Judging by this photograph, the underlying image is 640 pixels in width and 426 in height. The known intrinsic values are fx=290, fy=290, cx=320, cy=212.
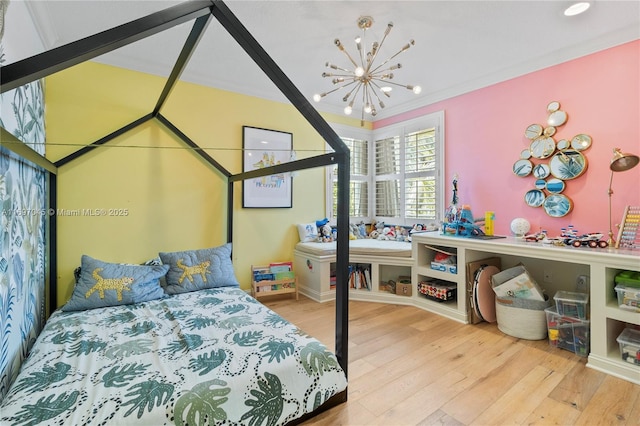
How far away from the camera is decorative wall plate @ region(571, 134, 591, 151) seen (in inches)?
95.9

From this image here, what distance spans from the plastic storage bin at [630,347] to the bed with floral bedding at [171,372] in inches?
72.1

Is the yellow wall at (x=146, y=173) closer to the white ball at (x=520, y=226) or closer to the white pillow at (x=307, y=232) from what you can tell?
the white pillow at (x=307, y=232)

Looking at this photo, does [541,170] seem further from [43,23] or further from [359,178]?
[43,23]

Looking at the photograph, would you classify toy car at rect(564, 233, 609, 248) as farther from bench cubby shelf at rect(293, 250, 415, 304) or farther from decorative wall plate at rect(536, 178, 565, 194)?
bench cubby shelf at rect(293, 250, 415, 304)

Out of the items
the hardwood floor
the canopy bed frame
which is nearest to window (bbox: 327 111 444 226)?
the hardwood floor

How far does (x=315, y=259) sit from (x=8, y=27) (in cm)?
278

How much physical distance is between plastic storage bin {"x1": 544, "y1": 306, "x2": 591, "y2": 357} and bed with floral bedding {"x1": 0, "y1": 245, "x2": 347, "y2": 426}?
5.78 ft

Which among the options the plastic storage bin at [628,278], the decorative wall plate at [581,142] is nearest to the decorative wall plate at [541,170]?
the decorative wall plate at [581,142]

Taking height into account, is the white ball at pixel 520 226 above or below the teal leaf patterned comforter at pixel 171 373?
above

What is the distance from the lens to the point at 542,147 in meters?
2.68

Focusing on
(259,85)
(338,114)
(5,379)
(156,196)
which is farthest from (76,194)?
(338,114)

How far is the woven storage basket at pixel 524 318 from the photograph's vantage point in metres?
2.28

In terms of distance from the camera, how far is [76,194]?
2.43 m

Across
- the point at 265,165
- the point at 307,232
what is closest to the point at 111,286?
the point at 265,165
